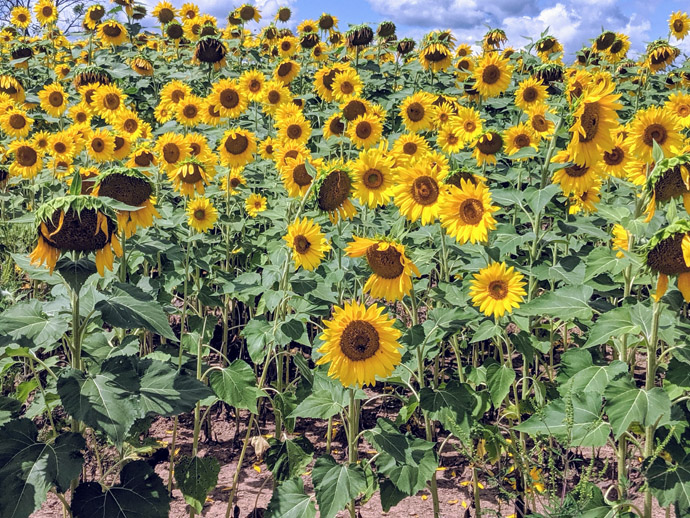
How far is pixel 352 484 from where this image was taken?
216 centimetres

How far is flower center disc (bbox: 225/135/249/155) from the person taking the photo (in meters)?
4.27

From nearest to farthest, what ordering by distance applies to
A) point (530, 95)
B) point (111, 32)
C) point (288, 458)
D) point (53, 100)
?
point (288, 458)
point (530, 95)
point (53, 100)
point (111, 32)

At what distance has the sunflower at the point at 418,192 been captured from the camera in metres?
2.79

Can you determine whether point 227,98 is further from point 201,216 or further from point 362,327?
point 362,327

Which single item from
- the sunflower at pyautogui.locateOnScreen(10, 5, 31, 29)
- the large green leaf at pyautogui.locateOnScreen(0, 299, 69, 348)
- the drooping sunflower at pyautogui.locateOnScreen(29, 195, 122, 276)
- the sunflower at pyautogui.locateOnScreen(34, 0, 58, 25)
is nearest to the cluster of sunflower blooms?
the drooping sunflower at pyautogui.locateOnScreen(29, 195, 122, 276)

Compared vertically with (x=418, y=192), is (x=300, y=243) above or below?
below

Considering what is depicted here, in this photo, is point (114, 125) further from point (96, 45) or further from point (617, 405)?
point (96, 45)

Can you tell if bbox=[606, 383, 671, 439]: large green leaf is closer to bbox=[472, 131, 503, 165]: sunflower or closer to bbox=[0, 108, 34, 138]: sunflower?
bbox=[472, 131, 503, 165]: sunflower

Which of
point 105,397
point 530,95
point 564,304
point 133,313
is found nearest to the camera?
point 105,397

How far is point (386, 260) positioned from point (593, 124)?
1127 millimetres

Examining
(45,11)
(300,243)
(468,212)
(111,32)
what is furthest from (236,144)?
(45,11)

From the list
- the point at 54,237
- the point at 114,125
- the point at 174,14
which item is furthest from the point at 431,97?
the point at 174,14

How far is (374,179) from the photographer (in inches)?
119

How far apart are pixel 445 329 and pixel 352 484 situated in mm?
675
